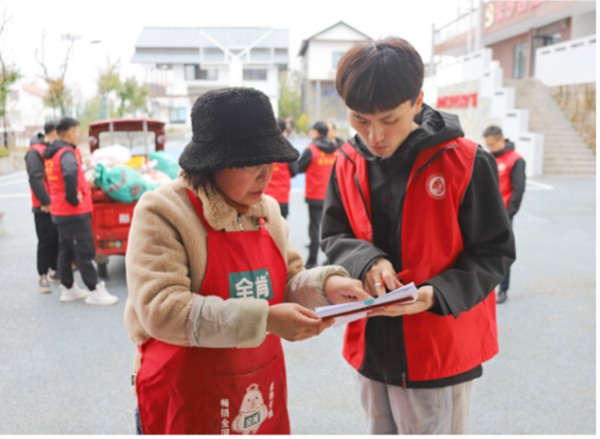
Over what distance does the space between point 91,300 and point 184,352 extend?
3.10 m

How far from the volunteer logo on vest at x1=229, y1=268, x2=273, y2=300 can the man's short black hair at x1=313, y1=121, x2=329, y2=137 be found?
13.2 feet

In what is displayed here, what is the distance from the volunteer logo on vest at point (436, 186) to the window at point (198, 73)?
2638 centimetres

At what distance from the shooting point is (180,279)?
111 centimetres

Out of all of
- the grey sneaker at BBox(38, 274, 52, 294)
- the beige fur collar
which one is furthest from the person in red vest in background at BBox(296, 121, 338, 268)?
the beige fur collar

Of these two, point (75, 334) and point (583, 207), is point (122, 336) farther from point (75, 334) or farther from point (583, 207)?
point (583, 207)

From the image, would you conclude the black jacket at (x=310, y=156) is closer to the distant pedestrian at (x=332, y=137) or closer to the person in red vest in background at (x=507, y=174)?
the distant pedestrian at (x=332, y=137)

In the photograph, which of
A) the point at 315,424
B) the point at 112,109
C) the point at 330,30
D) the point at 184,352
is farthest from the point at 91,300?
the point at 330,30

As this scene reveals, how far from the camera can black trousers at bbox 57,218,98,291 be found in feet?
12.9

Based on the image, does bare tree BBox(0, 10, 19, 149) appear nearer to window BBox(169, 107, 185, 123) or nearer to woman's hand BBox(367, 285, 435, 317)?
woman's hand BBox(367, 285, 435, 317)

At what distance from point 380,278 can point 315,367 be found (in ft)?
5.92

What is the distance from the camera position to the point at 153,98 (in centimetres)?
2605

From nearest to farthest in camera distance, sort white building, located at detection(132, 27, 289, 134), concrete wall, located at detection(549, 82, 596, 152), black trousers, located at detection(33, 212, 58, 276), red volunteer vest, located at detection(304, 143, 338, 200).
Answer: black trousers, located at detection(33, 212, 58, 276)
red volunteer vest, located at detection(304, 143, 338, 200)
concrete wall, located at detection(549, 82, 596, 152)
white building, located at detection(132, 27, 289, 134)

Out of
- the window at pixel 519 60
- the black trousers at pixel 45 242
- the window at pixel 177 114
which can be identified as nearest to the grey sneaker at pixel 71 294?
the black trousers at pixel 45 242

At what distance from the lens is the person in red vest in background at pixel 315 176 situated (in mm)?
5055
